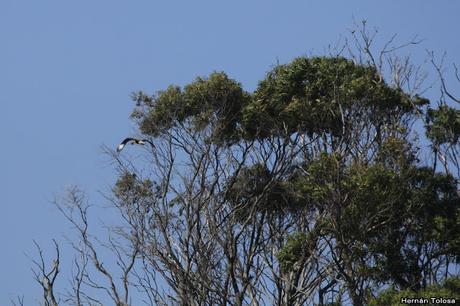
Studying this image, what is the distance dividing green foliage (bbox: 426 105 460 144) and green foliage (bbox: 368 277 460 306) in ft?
14.2

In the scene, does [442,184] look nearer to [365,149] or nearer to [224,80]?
[365,149]

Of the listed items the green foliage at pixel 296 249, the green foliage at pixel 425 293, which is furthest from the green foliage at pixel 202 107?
the green foliage at pixel 425 293

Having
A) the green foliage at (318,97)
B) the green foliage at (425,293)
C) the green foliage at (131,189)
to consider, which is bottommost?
the green foliage at (425,293)

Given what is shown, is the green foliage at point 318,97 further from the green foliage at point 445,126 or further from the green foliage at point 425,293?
the green foliage at point 425,293

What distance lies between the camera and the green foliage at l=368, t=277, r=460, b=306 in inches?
632

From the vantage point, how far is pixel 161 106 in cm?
2269

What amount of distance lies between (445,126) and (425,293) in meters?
5.26

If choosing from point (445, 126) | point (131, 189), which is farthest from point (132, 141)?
point (445, 126)

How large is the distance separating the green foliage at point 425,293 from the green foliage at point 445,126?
170 inches

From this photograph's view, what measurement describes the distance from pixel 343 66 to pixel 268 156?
264 cm

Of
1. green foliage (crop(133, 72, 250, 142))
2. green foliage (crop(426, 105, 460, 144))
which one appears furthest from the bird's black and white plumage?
green foliage (crop(426, 105, 460, 144))

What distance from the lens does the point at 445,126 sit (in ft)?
67.3

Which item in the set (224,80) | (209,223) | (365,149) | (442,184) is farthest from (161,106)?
(442,184)

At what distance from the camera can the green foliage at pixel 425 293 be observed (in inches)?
632
